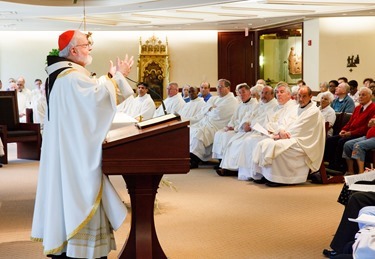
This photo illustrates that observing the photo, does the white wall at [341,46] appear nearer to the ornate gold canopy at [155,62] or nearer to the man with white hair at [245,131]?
the ornate gold canopy at [155,62]

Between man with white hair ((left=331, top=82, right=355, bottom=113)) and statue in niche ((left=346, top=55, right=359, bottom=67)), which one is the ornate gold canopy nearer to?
statue in niche ((left=346, top=55, right=359, bottom=67))

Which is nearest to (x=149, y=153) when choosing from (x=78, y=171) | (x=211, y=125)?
(x=78, y=171)

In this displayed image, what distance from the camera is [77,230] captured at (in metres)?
4.12

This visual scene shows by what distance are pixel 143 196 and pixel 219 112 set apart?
6.73 m

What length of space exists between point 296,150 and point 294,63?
1254 centimetres

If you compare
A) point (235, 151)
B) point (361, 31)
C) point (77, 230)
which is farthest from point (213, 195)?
point (361, 31)

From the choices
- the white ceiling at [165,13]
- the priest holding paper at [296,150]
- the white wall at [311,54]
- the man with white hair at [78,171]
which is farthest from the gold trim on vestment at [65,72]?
the white wall at [311,54]

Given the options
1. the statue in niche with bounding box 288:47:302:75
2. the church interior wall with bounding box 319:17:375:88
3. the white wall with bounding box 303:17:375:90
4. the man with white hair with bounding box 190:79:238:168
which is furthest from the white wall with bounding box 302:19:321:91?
the man with white hair with bounding box 190:79:238:168

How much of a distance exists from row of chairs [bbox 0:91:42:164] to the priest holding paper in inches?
178

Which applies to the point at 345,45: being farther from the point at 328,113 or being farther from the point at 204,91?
the point at 328,113

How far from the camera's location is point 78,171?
4.18 metres

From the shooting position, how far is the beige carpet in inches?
211

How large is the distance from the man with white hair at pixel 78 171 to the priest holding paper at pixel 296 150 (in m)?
4.59

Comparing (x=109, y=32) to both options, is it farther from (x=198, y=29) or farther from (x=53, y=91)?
(x=53, y=91)
